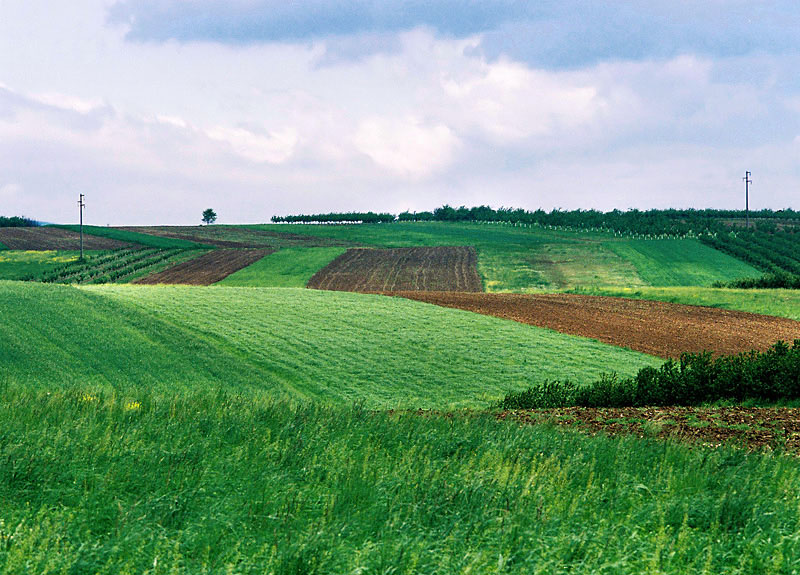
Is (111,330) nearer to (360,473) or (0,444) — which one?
(0,444)

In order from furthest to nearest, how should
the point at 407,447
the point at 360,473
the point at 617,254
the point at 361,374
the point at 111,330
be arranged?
the point at 617,254 → the point at 111,330 → the point at 361,374 → the point at 407,447 → the point at 360,473

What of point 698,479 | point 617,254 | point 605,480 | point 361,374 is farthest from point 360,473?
point 617,254

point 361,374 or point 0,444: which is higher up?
point 0,444

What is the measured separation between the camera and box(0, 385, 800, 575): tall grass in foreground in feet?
21.0

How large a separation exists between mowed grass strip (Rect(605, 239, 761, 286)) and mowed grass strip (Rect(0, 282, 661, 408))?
34421 mm

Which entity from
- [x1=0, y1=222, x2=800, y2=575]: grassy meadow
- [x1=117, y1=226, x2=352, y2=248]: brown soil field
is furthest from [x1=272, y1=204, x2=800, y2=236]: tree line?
[x1=0, y1=222, x2=800, y2=575]: grassy meadow

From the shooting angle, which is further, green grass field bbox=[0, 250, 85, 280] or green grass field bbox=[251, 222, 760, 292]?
green grass field bbox=[0, 250, 85, 280]

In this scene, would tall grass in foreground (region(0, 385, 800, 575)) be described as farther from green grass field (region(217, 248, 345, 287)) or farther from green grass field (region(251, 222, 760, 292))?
green grass field (region(217, 248, 345, 287))

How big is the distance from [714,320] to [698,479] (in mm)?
29180

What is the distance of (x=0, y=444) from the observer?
879cm

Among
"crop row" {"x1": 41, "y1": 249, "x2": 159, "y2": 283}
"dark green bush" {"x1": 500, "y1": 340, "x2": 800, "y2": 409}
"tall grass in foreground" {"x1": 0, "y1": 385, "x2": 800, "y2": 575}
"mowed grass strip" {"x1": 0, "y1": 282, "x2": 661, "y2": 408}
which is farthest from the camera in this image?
"crop row" {"x1": 41, "y1": 249, "x2": 159, "y2": 283}

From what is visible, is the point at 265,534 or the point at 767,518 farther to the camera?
the point at 767,518

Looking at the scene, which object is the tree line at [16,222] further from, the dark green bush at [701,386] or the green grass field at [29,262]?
the dark green bush at [701,386]

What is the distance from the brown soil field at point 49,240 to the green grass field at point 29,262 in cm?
404
